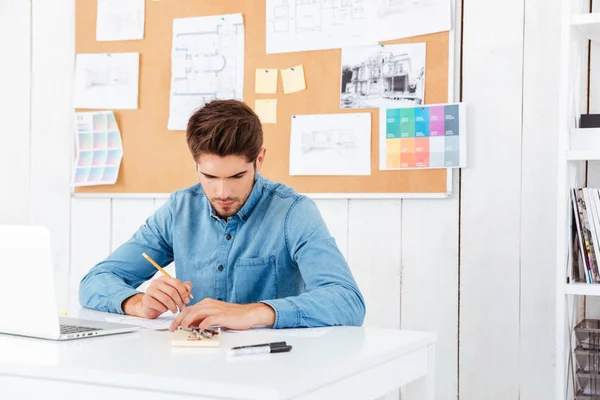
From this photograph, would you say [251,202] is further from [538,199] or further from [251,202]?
[538,199]

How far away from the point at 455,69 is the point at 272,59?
0.65 meters

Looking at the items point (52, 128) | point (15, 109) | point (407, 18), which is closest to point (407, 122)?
point (407, 18)

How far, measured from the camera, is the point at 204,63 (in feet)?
9.62

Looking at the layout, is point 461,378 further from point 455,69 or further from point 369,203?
point 455,69

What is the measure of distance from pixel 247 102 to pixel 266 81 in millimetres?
106

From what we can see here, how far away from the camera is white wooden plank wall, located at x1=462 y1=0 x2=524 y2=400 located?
249 cm

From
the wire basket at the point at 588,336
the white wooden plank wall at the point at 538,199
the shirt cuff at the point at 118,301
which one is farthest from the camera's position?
the white wooden plank wall at the point at 538,199

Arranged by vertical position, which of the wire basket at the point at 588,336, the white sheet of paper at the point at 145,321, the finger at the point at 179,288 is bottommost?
the wire basket at the point at 588,336

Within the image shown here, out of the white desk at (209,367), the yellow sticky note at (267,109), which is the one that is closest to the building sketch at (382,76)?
the yellow sticky note at (267,109)

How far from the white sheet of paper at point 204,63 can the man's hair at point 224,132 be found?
829mm

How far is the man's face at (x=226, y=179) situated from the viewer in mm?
1965

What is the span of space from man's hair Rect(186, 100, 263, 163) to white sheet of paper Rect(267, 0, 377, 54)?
2.47 feet

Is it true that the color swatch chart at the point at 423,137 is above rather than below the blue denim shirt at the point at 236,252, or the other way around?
above

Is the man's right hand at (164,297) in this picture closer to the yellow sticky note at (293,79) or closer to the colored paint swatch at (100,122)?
the yellow sticky note at (293,79)
